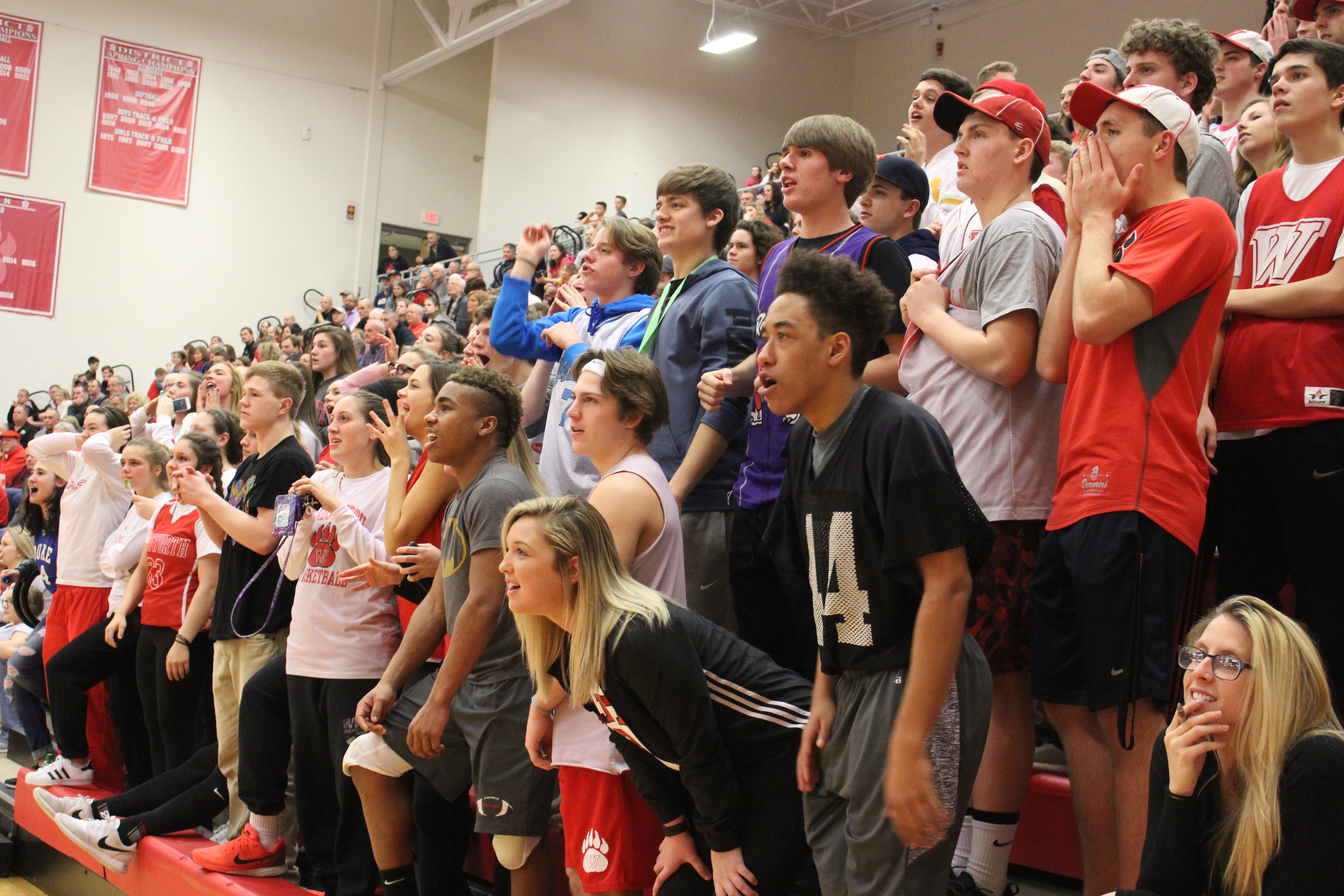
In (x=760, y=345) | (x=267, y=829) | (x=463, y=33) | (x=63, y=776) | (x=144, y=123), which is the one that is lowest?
(x=63, y=776)

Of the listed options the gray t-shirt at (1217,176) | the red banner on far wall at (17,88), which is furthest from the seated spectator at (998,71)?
the red banner on far wall at (17,88)

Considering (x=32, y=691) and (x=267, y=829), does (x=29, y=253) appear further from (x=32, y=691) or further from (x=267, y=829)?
(x=267, y=829)

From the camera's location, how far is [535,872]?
279cm

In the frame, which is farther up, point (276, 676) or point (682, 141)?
point (682, 141)

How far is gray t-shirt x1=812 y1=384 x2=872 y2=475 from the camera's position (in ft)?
6.22

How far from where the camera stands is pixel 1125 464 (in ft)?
6.41

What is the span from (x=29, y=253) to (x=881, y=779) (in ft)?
52.6

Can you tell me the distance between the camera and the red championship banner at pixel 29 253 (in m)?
14.6

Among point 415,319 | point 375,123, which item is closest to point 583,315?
point 415,319

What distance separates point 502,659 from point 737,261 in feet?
6.23

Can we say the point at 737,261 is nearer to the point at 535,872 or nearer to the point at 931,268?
the point at 931,268

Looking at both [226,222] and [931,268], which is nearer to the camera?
[931,268]

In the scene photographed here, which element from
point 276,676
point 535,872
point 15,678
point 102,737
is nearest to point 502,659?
point 535,872

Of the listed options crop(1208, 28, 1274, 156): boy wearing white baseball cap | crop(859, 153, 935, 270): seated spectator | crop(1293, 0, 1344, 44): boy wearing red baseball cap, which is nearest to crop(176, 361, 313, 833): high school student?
crop(859, 153, 935, 270): seated spectator
